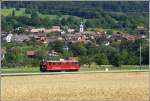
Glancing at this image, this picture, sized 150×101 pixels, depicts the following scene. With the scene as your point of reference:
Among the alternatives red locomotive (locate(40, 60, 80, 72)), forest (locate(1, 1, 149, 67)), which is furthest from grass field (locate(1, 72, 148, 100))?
forest (locate(1, 1, 149, 67))

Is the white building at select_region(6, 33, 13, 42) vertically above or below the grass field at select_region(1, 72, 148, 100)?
below

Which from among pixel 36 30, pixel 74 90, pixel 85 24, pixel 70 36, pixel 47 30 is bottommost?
pixel 70 36

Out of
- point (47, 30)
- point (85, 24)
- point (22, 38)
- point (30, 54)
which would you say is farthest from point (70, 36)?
point (30, 54)

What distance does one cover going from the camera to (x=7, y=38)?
73.2m

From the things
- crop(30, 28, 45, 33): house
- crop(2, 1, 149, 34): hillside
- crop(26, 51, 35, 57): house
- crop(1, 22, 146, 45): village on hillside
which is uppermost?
crop(2, 1, 149, 34): hillside

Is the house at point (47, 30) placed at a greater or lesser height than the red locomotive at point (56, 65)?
greater

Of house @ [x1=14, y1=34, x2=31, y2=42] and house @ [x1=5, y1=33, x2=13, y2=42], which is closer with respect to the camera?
house @ [x1=5, y1=33, x2=13, y2=42]

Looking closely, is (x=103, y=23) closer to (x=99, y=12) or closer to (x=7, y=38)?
(x=99, y=12)

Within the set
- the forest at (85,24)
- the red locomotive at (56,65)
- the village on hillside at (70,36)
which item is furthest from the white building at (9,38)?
the red locomotive at (56,65)

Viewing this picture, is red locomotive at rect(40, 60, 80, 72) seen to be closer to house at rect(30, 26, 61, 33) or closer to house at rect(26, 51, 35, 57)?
house at rect(26, 51, 35, 57)

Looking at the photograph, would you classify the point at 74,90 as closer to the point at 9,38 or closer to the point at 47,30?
the point at 9,38

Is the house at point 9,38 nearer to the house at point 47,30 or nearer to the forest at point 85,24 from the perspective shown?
the forest at point 85,24

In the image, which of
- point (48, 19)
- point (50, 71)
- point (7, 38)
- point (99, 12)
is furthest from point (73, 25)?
point (50, 71)

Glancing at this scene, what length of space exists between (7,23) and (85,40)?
12437 millimetres
